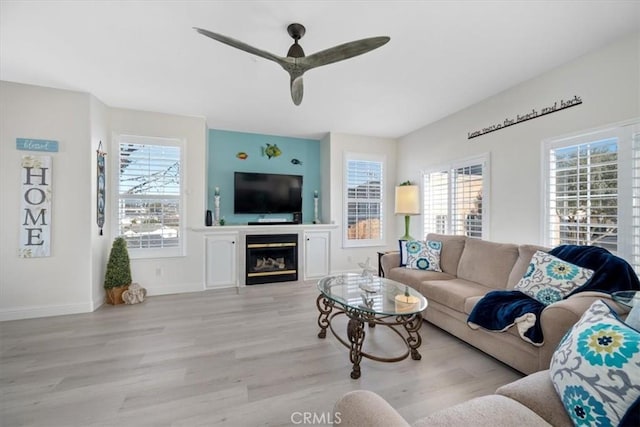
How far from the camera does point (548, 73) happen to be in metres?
2.76

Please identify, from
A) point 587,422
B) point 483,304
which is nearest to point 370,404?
point 587,422

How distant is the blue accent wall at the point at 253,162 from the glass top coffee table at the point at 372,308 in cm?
270

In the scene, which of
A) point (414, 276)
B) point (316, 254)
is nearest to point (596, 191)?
point (414, 276)

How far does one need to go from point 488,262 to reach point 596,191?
1123mm

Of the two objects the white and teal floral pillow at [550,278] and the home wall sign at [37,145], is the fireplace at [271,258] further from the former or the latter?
the white and teal floral pillow at [550,278]

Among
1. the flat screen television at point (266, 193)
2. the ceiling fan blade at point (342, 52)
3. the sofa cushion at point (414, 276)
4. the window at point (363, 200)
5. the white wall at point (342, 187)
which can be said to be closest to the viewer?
the ceiling fan blade at point (342, 52)

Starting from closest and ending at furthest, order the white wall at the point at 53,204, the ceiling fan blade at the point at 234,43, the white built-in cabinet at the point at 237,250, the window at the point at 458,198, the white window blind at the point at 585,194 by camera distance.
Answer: the ceiling fan blade at the point at 234,43 → the white window blind at the point at 585,194 → the white wall at the point at 53,204 → the window at the point at 458,198 → the white built-in cabinet at the point at 237,250

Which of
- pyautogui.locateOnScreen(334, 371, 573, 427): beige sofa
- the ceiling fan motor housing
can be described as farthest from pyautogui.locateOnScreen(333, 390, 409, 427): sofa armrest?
the ceiling fan motor housing

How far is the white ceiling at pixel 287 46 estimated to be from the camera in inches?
75.1

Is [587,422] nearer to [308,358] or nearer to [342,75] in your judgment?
[308,358]

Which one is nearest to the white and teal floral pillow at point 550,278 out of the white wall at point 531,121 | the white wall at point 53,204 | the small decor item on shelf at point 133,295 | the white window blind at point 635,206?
the white window blind at point 635,206

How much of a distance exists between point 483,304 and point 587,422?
1.35 m

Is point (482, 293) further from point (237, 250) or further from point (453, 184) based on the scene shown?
point (237, 250)

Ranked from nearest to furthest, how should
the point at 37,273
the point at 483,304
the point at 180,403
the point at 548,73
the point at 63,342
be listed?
1. the point at 180,403
2. the point at 483,304
3. the point at 63,342
4. the point at 548,73
5. the point at 37,273
